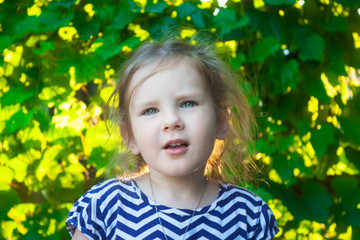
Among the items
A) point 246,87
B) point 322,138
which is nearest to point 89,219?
point 246,87

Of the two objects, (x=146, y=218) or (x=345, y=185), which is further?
(x=345, y=185)

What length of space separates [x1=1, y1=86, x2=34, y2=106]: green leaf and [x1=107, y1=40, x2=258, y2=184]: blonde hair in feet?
1.27

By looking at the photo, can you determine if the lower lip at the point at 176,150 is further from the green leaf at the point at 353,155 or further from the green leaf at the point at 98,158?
the green leaf at the point at 353,155

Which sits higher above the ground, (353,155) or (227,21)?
(227,21)

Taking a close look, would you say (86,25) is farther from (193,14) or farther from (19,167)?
(19,167)

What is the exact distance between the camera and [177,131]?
4.18 ft

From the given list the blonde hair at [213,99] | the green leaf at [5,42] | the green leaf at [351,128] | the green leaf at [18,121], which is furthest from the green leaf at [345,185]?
the green leaf at [5,42]

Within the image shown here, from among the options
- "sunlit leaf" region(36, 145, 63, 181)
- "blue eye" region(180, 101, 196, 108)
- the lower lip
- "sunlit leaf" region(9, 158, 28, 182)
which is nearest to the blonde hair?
"blue eye" region(180, 101, 196, 108)


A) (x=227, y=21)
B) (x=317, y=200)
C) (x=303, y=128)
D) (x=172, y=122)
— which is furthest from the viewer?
(x=317, y=200)

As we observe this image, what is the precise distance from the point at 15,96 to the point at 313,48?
103cm

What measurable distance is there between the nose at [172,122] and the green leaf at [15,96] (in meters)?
0.78

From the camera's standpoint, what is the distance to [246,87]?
185 centimetres

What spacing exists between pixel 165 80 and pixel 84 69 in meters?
0.59

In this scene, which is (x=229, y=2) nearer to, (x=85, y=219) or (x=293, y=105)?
(x=293, y=105)
